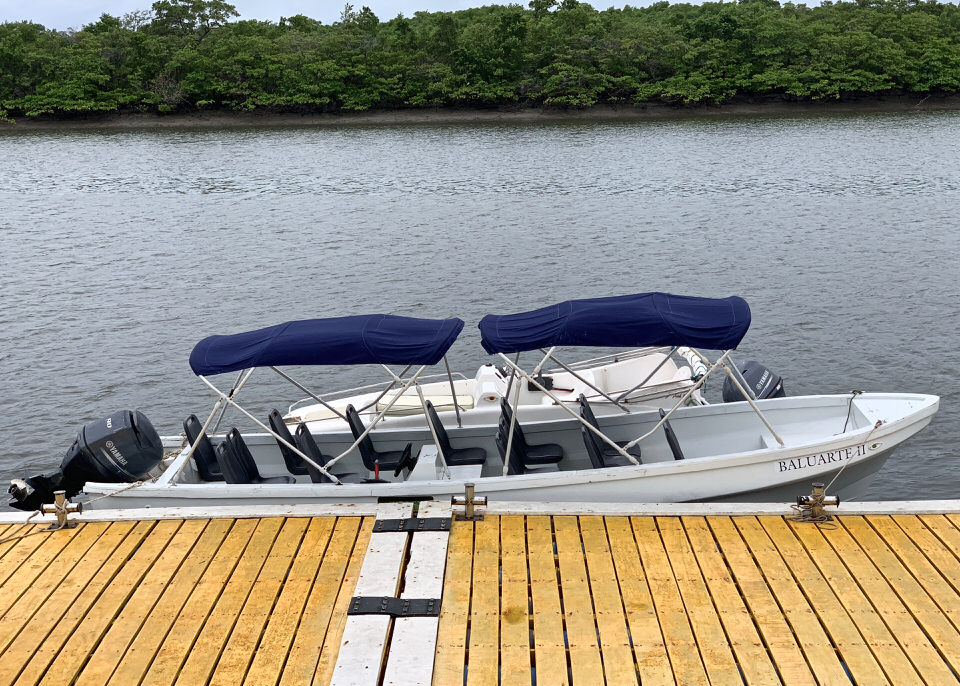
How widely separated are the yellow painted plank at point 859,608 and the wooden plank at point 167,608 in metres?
5.67

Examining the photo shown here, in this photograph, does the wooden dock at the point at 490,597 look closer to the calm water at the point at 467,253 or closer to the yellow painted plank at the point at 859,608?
the yellow painted plank at the point at 859,608

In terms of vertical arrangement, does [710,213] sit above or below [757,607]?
below

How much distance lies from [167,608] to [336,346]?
3.45m

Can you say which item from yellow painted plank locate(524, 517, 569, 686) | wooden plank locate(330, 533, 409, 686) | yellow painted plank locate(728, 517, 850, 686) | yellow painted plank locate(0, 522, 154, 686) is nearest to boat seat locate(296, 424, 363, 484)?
wooden plank locate(330, 533, 409, 686)

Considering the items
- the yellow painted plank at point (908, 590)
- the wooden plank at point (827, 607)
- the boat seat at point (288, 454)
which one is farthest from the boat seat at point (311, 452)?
the yellow painted plank at point (908, 590)

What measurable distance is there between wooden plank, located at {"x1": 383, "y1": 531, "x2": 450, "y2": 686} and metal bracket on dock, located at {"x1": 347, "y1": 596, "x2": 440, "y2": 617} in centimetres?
6

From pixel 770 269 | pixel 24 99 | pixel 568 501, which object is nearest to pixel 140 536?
pixel 568 501

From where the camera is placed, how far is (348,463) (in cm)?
1180

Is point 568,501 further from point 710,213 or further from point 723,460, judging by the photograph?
point 710,213

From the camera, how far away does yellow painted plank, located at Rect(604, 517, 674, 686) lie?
22.5 feet

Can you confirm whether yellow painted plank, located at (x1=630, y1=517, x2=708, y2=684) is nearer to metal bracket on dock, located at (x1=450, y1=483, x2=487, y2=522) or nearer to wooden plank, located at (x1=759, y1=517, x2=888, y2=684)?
wooden plank, located at (x1=759, y1=517, x2=888, y2=684)

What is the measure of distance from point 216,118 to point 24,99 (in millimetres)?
14616

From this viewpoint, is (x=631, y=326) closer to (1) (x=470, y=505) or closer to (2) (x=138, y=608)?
(1) (x=470, y=505)

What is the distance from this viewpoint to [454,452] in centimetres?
1177
